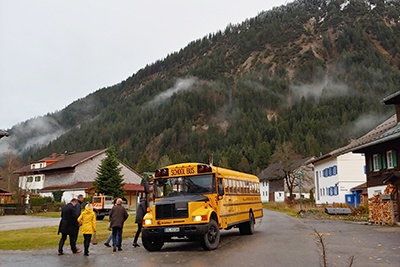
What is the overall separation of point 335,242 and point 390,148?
12982 millimetres

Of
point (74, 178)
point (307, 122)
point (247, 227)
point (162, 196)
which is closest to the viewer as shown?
point (162, 196)

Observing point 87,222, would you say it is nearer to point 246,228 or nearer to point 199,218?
point 199,218

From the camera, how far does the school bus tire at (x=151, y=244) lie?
1519 centimetres

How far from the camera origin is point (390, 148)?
2695 cm

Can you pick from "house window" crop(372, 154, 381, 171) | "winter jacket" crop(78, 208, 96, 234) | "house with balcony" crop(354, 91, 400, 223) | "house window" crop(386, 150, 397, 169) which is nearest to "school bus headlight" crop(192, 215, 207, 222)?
"winter jacket" crop(78, 208, 96, 234)

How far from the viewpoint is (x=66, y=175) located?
68.8 meters

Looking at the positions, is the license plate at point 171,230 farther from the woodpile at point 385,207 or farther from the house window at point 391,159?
the house window at point 391,159

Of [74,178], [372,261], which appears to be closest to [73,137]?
[74,178]

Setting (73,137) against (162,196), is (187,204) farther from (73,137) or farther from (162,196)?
(73,137)

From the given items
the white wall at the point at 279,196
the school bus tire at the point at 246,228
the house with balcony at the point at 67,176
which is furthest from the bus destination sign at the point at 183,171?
the white wall at the point at 279,196

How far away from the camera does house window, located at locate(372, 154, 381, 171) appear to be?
2864 cm

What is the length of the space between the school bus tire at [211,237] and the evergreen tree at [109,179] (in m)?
42.0

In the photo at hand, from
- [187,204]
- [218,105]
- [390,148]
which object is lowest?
[187,204]

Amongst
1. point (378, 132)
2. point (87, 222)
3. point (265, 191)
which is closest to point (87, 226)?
point (87, 222)
